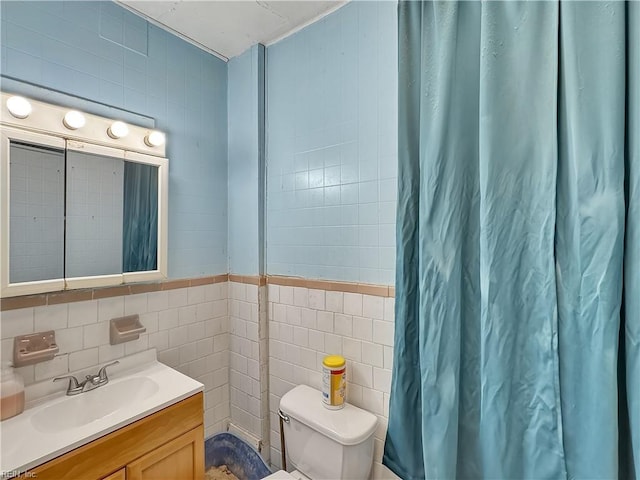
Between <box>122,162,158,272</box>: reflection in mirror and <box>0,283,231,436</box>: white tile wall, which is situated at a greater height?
<box>122,162,158,272</box>: reflection in mirror

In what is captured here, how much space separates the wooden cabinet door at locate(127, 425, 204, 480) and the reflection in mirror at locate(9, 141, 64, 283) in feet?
2.68

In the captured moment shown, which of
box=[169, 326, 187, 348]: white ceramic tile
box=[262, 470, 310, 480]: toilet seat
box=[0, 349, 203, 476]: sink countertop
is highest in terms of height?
box=[169, 326, 187, 348]: white ceramic tile

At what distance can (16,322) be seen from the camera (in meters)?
1.17

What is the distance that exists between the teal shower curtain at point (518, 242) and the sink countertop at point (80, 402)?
95 cm

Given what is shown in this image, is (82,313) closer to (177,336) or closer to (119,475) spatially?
(177,336)

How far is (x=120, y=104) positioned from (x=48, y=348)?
1126 mm

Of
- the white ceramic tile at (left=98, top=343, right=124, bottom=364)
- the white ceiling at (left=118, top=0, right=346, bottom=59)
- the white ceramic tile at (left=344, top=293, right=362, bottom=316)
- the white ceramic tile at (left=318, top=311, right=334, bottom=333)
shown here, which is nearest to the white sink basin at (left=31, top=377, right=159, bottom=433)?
the white ceramic tile at (left=98, top=343, right=124, bottom=364)

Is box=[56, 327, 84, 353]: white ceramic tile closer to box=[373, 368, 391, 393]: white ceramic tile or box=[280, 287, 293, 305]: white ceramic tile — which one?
box=[280, 287, 293, 305]: white ceramic tile

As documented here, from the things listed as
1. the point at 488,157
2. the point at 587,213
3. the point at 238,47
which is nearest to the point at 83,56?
the point at 238,47

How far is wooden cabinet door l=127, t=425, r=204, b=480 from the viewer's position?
1.14 m


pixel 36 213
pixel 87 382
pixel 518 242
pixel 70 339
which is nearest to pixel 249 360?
pixel 87 382

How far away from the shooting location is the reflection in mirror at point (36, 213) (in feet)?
3.78

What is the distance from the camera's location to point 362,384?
140cm

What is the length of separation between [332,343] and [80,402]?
43.2 inches
